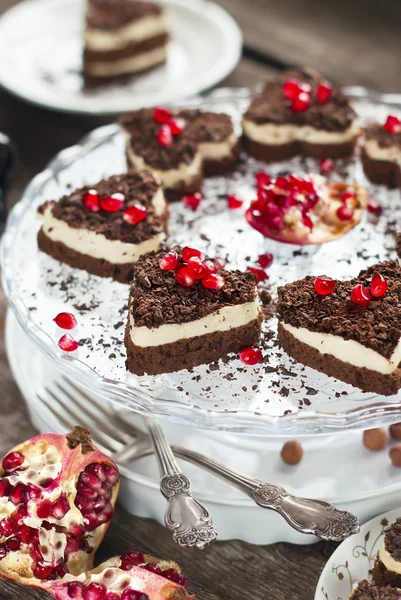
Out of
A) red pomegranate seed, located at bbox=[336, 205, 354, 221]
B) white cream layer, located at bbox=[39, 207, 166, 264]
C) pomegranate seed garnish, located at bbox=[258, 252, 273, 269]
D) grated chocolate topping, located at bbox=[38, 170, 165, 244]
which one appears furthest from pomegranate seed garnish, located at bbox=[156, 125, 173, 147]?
red pomegranate seed, located at bbox=[336, 205, 354, 221]

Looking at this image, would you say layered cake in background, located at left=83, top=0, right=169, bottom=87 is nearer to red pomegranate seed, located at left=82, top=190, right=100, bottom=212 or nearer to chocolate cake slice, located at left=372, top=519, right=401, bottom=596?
red pomegranate seed, located at left=82, top=190, right=100, bottom=212

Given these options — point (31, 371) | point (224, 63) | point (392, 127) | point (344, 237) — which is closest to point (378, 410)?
point (344, 237)

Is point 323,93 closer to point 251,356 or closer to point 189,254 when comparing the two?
point 189,254

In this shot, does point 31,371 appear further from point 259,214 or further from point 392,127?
point 392,127

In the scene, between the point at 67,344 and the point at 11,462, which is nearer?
the point at 11,462

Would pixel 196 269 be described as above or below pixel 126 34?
above

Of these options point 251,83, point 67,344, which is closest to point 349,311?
point 67,344

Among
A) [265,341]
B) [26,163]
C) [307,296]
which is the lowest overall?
[26,163]
